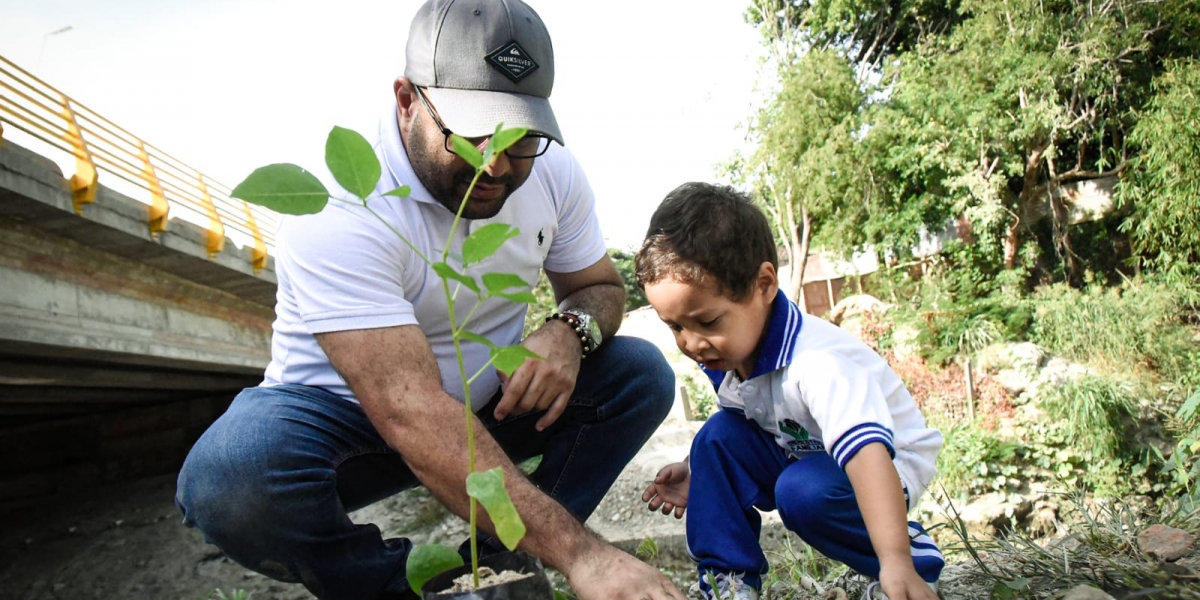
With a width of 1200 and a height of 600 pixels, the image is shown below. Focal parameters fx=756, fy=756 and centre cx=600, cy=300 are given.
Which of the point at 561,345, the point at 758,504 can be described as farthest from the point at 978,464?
the point at 561,345

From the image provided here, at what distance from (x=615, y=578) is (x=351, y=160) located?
0.75 m

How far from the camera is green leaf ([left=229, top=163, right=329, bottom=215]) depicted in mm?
923

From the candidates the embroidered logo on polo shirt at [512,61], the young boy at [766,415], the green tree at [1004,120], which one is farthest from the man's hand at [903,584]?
the green tree at [1004,120]

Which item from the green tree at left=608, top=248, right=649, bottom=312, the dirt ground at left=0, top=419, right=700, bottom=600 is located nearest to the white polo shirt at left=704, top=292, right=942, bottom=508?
the dirt ground at left=0, top=419, right=700, bottom=600

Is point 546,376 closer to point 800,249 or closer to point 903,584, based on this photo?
point 903,584

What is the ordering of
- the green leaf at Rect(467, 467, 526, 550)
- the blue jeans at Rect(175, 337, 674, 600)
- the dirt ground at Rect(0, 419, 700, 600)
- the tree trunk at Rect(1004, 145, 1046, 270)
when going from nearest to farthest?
the green leaf at Rect(467, 467, 526, 550) → the blue jeans at Rect(175, 337, 674, 600) → the dirt ground at Rect(0, 419, 700, 600) → the tree trunk at Rect(1004, 145, 1046, 270)

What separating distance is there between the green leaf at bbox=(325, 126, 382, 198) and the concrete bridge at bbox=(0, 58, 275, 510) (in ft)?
15.6

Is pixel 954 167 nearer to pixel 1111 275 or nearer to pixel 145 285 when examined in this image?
pixel 1111 275

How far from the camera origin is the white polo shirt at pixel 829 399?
1.44 m

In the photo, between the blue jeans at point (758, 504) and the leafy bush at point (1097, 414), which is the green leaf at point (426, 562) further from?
the leafy bush at point (1097, 414)

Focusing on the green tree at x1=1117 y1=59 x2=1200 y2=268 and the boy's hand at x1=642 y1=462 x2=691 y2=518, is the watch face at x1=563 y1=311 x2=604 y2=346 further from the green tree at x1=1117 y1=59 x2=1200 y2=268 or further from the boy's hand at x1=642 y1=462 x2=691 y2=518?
the green tree at x1=1117 y1=59 x2=1200 y2=268

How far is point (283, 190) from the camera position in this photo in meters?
0.96

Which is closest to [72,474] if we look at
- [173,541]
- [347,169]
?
[173,541]

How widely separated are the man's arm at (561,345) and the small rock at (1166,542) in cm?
130
